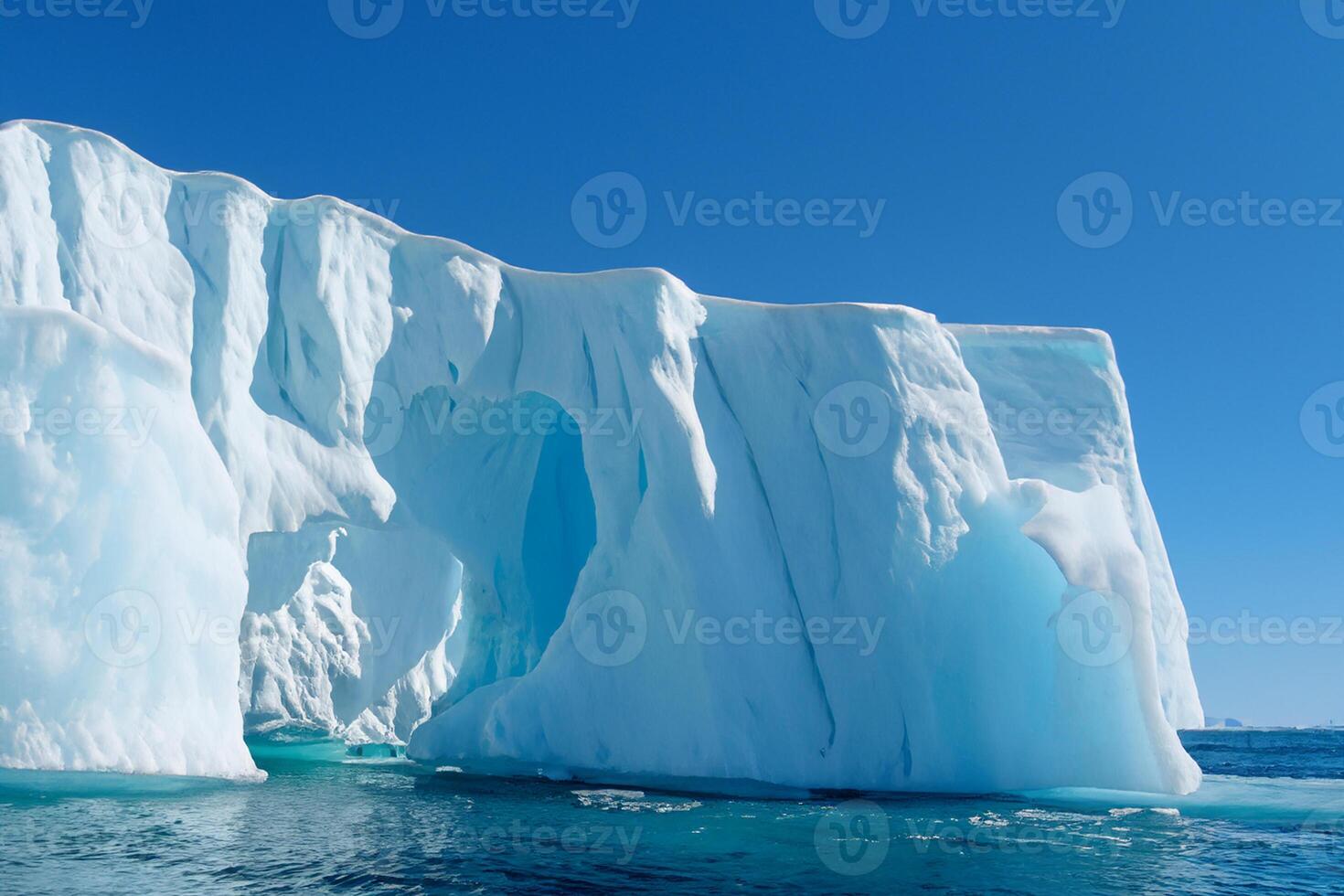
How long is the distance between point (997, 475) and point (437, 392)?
9152 mm

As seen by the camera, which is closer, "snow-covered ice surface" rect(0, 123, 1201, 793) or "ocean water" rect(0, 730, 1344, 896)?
"ocean water" rect(0, 730, 1344, 896)

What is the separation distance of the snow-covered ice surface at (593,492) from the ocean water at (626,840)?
702mm

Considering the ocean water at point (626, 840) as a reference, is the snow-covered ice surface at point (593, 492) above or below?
above

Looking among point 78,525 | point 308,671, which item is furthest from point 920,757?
point 308,671

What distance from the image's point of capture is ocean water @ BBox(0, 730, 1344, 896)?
8562mm

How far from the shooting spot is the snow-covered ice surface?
1244 cm

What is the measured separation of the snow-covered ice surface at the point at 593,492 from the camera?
12438mm

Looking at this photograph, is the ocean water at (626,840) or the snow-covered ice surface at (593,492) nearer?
the ocean water at (626,840)

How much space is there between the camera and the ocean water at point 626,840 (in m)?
8.56

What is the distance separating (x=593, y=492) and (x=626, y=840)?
23.3ft

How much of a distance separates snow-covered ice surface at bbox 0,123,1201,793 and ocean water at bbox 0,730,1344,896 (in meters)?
0.70

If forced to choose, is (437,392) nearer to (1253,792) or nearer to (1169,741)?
(1169,741)

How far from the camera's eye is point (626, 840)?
35.0ft

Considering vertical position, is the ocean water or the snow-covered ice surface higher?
the snow-covered ice surface
